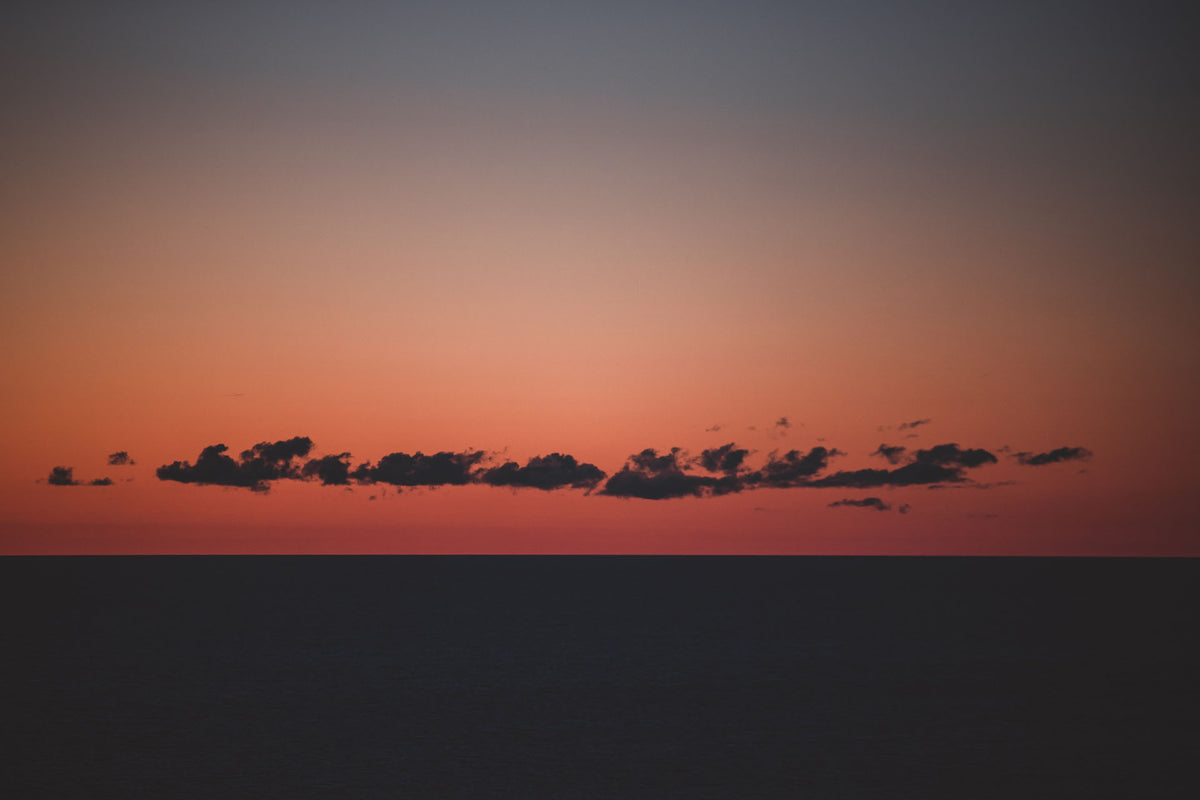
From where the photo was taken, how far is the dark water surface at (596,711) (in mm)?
53281

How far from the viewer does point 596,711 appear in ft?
236

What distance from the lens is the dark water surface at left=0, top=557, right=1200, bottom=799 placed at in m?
53.3

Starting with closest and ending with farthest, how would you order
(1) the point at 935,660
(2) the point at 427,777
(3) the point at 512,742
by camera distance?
1. (2) the point at 427,777
2. (3) the point at 512,742
3. (1) the point at 935,660

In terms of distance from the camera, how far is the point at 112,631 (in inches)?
5207

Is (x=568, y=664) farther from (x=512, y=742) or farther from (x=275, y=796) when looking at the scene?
(x=275, y=796)

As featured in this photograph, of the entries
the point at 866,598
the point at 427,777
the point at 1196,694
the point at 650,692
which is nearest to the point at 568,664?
the point at 650,692

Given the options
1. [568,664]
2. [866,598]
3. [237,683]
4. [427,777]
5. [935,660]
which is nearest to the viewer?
[427,777]

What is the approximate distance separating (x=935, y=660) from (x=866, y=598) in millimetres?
97004

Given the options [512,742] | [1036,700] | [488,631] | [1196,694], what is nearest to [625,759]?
[512,742]

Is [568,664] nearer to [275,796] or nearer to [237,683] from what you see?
[237,683]

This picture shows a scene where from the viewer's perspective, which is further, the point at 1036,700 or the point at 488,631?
the point at 488,631

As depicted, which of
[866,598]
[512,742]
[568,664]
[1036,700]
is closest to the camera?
[512,742]

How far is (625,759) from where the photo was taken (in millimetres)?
57719

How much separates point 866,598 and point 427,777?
156094 millimetres
